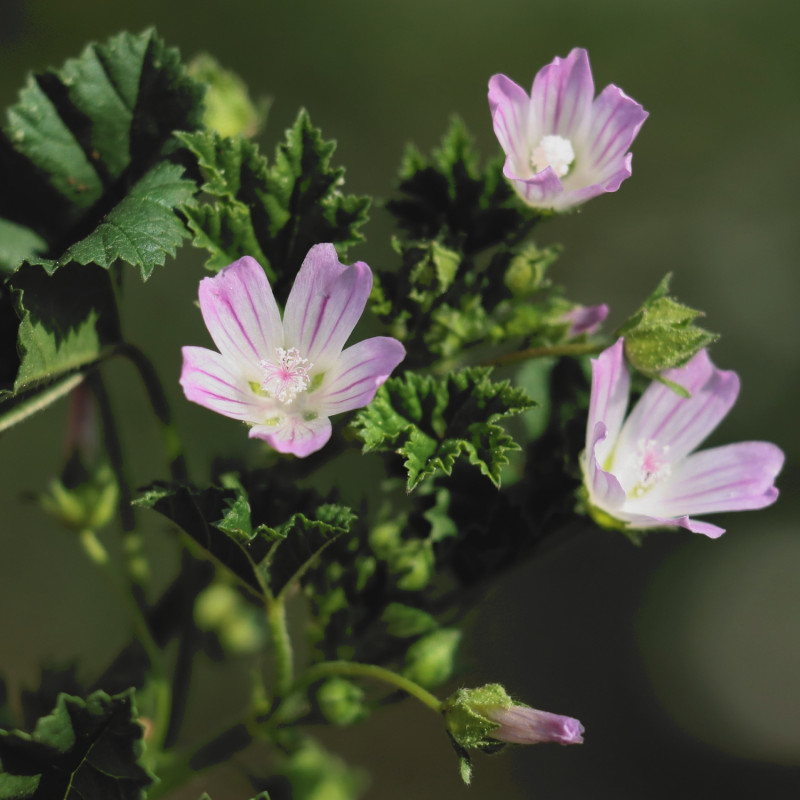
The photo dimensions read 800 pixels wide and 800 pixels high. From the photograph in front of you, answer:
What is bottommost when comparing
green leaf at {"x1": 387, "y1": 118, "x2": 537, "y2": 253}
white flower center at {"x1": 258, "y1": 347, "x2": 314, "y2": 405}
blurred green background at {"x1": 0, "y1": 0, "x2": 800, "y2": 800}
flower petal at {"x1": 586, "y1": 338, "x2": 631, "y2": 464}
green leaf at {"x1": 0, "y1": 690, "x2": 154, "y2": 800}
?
blurred green background at {"x1": 0, "y1": 0, "x2": 800, "y2": 800}

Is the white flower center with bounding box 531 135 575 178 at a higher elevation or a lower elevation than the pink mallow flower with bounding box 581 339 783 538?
higher

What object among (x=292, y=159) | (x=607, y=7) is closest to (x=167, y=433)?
(x=292, y=159)

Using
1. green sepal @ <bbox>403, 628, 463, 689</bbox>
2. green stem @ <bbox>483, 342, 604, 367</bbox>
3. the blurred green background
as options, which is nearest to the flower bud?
green sepal @ <bbox>403, 628, 463, 689</bbox>

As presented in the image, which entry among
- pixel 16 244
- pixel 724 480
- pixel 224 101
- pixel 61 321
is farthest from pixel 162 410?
pixel 724 480

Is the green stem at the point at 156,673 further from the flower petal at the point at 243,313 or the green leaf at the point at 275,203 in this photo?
the green leaf at the point at 275,203

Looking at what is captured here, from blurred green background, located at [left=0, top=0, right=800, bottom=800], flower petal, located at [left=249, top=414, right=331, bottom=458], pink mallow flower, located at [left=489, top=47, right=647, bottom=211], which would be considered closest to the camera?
flower petal, located at [left=249, top=414, right=331, bottom=458]

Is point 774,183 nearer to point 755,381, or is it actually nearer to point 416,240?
point 755,381

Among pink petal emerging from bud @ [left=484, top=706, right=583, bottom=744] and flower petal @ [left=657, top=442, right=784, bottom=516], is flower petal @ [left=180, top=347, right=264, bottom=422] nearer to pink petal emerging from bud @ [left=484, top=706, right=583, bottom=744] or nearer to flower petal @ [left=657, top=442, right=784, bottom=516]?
pink petal emerging from bud @ [left=484, top=706, right=583, bottom=744]
